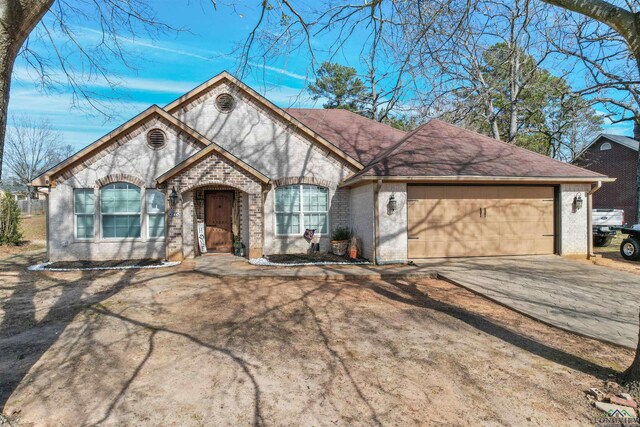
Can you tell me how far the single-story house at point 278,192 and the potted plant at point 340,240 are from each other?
0.31m

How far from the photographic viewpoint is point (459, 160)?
37.0ft

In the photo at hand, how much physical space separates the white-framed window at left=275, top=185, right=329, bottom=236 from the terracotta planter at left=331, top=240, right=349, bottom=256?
81 centimetres

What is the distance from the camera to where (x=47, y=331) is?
17.9 ft

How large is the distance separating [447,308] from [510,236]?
242 inches

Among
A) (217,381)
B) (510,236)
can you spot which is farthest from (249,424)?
(510,236)

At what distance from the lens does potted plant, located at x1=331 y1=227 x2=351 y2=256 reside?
11.8 meters

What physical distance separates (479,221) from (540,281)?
10.6 feet

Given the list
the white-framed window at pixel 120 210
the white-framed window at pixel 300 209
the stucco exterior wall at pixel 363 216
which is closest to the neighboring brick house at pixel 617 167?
the stucco exterior wall at pixel 363 216

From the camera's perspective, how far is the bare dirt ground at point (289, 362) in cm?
334

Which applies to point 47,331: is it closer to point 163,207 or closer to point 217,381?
point 217,381

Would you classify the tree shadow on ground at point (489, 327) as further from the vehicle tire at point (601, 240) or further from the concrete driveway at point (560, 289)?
the vehicle tire at point (601, 240)

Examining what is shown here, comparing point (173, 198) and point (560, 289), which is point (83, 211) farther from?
point (560, 289)

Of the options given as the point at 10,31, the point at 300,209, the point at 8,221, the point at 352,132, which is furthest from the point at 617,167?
the point at 8,221

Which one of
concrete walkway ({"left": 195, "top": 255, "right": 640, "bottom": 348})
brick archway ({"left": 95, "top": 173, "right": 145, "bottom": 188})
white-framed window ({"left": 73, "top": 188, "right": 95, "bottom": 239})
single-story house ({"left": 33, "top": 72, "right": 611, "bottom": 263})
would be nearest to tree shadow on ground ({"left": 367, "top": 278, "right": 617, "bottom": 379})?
concrete walkway ({"left": 195, "top": 255, "right": 640, "bottom": 348})
